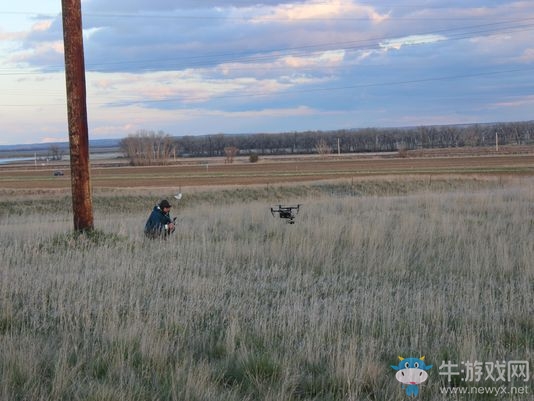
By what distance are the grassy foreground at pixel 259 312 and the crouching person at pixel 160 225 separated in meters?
0.26

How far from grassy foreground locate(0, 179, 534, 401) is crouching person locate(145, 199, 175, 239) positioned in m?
0.26

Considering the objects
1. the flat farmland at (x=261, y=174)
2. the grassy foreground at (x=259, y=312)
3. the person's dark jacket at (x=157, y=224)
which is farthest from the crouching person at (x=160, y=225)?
the flat farmland at (x=261, y=174)

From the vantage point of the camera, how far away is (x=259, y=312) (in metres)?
5.87

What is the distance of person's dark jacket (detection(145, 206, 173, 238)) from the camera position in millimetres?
11000

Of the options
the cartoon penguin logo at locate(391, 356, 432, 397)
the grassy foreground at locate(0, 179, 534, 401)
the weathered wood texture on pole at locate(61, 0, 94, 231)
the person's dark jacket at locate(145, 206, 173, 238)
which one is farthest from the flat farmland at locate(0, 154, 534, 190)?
the cartoon penguin logo at locate(391, 356, 432, 397)

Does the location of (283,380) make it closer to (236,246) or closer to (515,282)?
(515,282)

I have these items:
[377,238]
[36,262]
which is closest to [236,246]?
[377,238]

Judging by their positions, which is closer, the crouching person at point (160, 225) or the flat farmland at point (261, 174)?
the crouching person at point (160, 225)

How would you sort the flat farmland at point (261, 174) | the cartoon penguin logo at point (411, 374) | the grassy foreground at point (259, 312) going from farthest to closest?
the flat farmland at point (261, 174) → the grassy foreground at point (259, 312) → the cartoon penguin logo at point (411, 374)

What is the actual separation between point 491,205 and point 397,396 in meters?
13.9

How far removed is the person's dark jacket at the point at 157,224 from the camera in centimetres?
1100

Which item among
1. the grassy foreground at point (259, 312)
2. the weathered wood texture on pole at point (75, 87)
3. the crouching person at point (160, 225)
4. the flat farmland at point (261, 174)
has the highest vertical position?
the weathered wood texture on pole at point (75, 87)

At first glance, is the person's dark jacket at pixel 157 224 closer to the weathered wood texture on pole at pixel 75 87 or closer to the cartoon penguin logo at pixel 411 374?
the weathered wood texture on pole at pixel 75 87

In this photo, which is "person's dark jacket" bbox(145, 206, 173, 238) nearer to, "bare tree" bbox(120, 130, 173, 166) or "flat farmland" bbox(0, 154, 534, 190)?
"flat farmland" bbox(0, 154, 534, 190)
